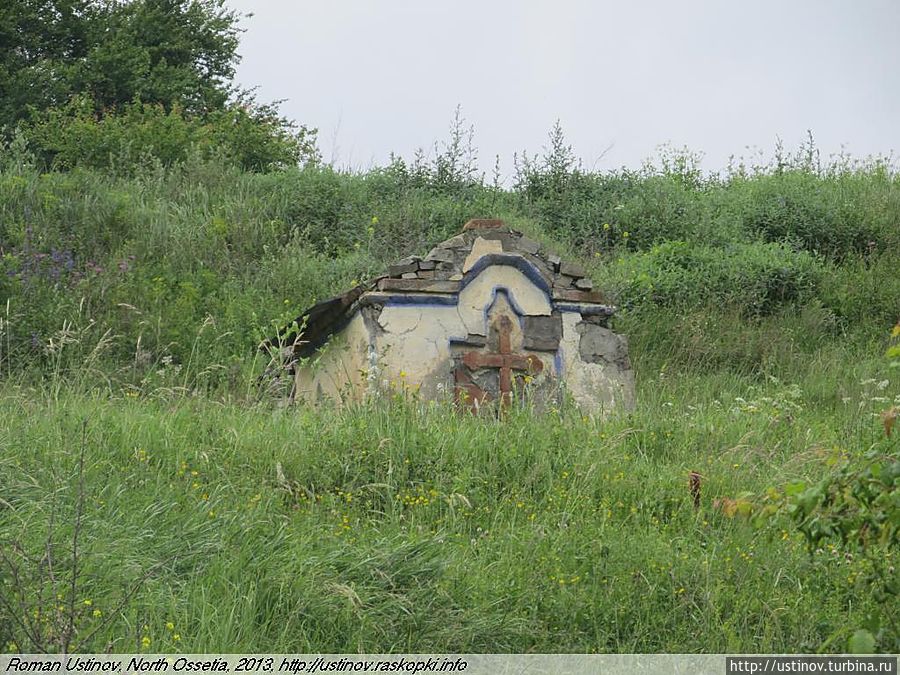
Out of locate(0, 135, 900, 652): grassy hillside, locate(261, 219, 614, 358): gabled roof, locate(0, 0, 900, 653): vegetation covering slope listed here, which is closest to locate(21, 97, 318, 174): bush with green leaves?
locate(0, 0, 900, 653): vegetation covering slope

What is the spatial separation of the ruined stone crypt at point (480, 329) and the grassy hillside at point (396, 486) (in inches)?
30.4

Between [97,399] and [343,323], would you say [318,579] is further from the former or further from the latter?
[343,323]

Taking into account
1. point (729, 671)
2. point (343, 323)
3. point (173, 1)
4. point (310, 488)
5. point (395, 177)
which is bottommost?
point (729, 671)

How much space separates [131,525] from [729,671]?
3.10 metres

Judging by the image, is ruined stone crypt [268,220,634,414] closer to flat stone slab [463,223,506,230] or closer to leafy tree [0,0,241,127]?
flat stone slab [463,223,506,230]

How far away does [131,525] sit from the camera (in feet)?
19.7

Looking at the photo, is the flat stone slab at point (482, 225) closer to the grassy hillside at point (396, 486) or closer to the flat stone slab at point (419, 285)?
the flat stone slab at point (419, 285)

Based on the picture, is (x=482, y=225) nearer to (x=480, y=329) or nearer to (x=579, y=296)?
(x=480, y=329)

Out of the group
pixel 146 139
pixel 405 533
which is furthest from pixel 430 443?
pixel 146 139

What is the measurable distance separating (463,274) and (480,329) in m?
0.53

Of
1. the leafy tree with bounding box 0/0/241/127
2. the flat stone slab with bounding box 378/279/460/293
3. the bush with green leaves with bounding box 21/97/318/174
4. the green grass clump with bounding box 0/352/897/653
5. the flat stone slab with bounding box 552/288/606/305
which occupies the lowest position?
the green grass clump with bounding box 0/352/897/653

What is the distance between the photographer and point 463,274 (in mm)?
10508

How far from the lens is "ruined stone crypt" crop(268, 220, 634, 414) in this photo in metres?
10.3

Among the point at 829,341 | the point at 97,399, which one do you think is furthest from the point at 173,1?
the point at 97,399
